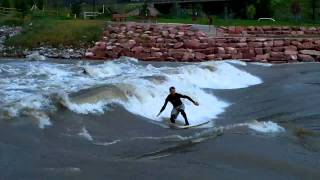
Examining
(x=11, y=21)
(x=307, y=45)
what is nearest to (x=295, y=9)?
(x=307, y=45)

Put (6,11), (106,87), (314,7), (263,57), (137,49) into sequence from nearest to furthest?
1. (106,87)
2. (263,57)
3. (137,49)
4. (314,7)
5. (6,11)

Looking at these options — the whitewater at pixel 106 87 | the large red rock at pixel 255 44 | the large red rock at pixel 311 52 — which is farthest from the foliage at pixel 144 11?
the whitewater at pixel 106 87

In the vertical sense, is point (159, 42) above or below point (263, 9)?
below

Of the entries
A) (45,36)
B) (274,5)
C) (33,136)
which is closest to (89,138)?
(33,136)

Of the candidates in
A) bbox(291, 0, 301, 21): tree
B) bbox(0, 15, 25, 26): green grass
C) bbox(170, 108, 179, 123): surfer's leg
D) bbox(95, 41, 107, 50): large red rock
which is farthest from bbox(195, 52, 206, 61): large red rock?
bbox(170, 108, 179, 123): surfer's leg

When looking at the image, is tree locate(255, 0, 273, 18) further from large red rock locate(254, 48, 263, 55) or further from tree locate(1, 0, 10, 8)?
tree locate(1, 0, 10, 8)

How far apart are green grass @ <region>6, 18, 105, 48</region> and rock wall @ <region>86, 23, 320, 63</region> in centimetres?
117

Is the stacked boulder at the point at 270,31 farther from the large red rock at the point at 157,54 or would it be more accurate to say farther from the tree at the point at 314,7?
the tree at the point at 314,7

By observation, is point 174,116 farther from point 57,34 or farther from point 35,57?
point 57,34

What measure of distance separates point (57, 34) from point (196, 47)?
10371 millimetres

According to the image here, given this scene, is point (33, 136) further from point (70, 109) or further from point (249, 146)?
point (249, 146)

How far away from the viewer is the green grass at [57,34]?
43688 mm

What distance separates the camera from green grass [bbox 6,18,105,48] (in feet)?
143

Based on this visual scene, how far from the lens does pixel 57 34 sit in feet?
148
